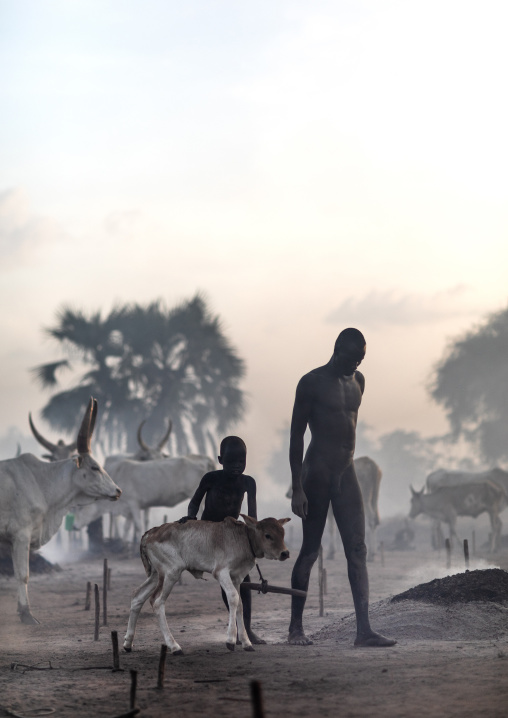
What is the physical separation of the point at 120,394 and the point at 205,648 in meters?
25.2

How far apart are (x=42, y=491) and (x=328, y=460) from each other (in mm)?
4716

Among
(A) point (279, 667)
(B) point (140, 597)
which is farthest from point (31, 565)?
(A) point (279, 667)

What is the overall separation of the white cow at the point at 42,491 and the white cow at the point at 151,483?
8.83 metres

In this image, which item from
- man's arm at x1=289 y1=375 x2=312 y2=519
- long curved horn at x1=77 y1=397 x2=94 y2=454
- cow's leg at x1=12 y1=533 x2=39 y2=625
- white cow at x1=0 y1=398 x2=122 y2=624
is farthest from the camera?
long curved horn at x1=77 y1=397 x2=94 y2=454

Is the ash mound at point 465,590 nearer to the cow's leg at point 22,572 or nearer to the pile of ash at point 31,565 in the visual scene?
the cow's leg at point 22,572

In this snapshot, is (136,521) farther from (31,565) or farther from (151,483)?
(31,565)

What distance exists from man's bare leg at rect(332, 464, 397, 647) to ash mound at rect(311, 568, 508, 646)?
38 centimetres

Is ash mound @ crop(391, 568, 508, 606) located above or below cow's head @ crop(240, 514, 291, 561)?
below

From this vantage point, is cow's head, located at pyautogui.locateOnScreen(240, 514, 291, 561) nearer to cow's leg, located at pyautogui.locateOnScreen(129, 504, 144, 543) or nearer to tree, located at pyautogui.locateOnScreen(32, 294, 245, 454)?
cow's leg, located at pyautogui.locateOnScreen(129, 504, 144, 543)

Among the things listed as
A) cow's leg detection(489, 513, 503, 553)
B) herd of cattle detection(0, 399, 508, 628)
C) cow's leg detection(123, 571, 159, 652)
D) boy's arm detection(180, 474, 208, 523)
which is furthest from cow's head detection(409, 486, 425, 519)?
cow's leg detection(123, 571, 159, 652)

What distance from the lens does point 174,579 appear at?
7281 millimetres

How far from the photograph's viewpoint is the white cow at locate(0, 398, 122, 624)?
11.0 m

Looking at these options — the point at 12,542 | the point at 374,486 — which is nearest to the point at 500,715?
the point at 12,542

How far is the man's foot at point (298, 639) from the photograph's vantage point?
7.48 meters
